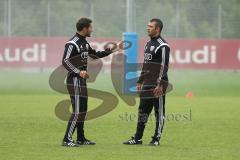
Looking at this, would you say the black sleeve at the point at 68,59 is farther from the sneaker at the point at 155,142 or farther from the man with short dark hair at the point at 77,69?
the sneaker at the point at 155,142

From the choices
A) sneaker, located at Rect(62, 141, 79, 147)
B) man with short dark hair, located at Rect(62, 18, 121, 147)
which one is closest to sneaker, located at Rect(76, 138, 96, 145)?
man with short dark hair, located at Rect(62, 18, 121, 147)

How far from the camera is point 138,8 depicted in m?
27.0

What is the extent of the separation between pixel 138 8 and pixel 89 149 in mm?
15712

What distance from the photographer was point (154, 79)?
12.4 metres

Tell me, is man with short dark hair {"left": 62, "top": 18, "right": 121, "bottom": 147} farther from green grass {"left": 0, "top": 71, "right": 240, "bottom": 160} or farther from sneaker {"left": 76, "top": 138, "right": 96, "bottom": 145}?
green grass {"left": 0, "top": 71, "right": 240, "bottom": 160}

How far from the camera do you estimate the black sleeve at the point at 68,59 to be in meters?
11.8

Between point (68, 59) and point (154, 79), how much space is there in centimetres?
142


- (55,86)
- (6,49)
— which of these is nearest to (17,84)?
(6,49)

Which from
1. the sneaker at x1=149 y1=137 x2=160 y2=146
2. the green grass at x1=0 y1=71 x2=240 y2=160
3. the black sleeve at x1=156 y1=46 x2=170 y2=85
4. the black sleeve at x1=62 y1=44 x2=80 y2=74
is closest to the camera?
the green grass at x1=0 y1=71 x2=240 y2=160

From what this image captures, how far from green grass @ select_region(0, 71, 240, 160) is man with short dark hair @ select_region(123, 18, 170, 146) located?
1.31 ft

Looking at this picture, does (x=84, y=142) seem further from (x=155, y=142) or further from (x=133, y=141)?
(x=155, y=142)

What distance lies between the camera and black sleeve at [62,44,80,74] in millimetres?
11836

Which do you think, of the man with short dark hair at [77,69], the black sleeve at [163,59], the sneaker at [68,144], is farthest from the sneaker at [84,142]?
the black sleeve at [163,59]

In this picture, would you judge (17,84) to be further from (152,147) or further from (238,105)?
(152,147)
